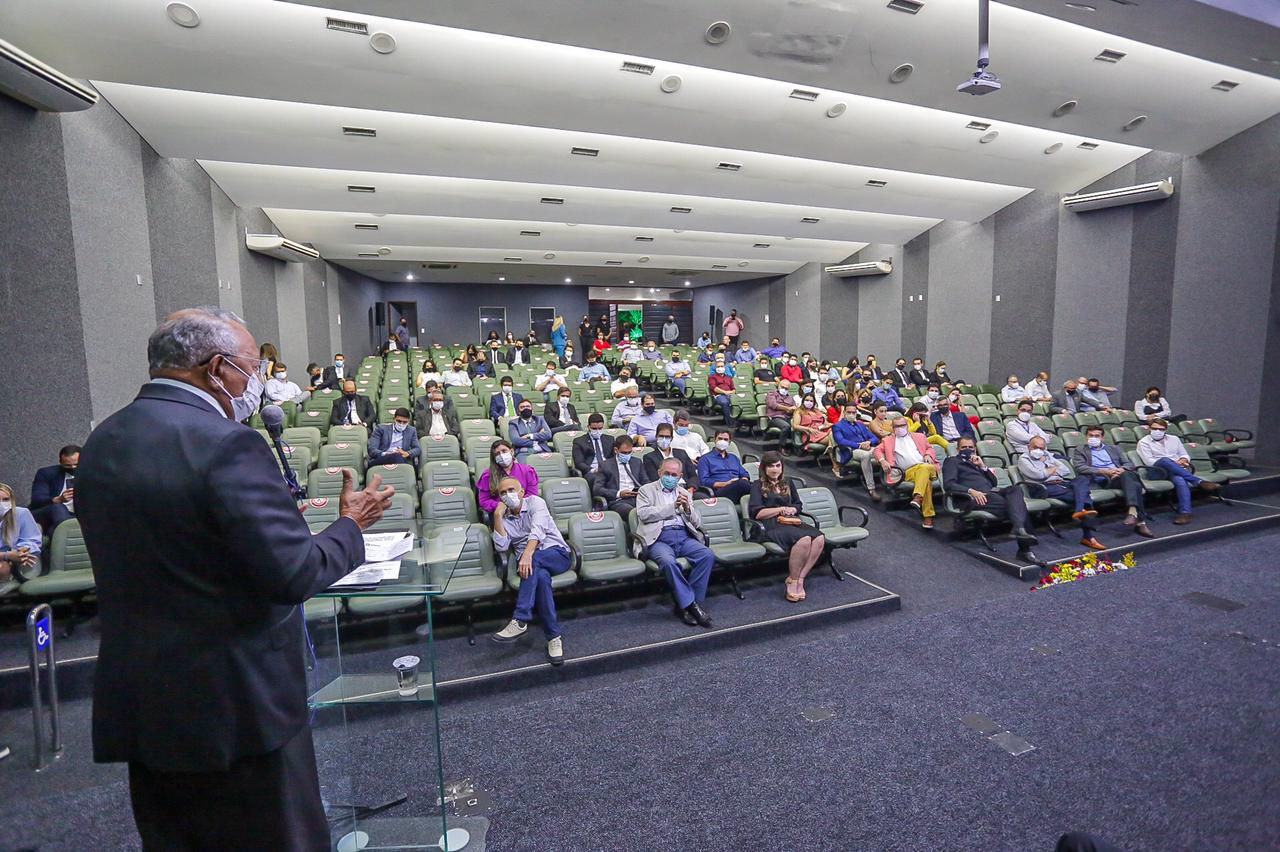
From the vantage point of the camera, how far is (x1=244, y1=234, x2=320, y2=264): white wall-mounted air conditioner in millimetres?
9742

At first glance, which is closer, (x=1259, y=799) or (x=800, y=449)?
(x=1259, y=799)

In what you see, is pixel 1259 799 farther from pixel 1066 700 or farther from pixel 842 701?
pixel 842 701

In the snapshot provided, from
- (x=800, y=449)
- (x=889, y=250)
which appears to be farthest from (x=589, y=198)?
(x=889, y=250)

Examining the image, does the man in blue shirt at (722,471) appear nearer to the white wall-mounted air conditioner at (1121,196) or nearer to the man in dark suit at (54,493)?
the man in dark suit at (54,493)

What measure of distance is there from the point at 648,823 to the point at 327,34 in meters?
6.42

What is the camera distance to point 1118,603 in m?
4.47

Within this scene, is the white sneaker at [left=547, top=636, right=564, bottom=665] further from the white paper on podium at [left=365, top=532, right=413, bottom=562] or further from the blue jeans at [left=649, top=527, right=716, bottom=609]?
the white paper on podium at [left=365, top=532, right=413, bottom=562]

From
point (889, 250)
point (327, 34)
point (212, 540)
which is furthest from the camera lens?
point (889, 250)

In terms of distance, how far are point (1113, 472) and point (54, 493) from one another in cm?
900

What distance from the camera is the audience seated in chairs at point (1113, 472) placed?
6.17 meters

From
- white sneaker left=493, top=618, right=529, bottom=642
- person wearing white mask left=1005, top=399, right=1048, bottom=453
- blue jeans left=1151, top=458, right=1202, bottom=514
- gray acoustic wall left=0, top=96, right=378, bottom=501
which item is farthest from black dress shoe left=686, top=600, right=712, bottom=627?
blue jeans left=1151, top=458, right=1202, bottom=514

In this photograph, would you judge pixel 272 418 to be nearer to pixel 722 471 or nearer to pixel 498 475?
pixel 498 475

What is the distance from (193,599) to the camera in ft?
3.61

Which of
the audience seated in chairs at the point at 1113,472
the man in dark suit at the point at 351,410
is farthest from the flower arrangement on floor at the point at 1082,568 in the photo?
the man in dark suit at the point at 351,410
